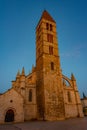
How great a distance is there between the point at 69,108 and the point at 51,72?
928cm

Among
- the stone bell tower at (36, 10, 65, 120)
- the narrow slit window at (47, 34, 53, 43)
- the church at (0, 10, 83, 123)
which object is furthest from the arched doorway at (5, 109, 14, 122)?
the narrow slit window at (47, 34, 53, 43)

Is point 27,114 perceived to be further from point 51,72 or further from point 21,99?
point 51,72

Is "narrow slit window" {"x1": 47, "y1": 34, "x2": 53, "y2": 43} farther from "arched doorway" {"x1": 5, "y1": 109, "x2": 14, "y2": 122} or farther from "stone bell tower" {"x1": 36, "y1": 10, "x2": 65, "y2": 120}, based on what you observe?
"arched doorway" {"x1": 5, "y1": 109, "x2": 14, "y2": 122}

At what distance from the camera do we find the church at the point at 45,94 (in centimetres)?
2044

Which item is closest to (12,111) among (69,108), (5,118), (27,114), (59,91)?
(5,118)

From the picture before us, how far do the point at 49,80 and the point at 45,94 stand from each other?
3.06 m

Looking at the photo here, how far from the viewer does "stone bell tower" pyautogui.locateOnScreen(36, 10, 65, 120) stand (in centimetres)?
2145

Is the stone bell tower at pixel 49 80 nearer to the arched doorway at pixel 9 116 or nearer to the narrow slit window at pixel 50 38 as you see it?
the narrow slit window at pixel 50 38

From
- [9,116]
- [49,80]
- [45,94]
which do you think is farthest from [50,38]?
[9,116]

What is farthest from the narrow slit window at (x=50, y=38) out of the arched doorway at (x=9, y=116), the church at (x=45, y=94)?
the arched doorway at (x=9, y=116)

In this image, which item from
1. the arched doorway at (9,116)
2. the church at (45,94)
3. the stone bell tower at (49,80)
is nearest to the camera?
the arched doorway at (9,116)

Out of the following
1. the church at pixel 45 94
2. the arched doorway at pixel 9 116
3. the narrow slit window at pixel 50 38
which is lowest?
the arched doorway at pixel 9 116

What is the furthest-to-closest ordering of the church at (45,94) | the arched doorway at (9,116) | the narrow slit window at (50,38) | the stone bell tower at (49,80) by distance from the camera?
the narrow slit window at (50,38) < the stone bell tower at (49,80) < the church at (45,94) < the arched doorway at (9,116)

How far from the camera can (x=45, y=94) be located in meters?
22.1
